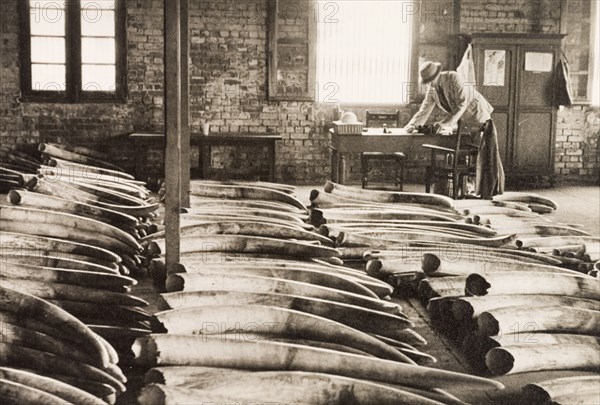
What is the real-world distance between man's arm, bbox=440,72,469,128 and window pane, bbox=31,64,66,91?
17.3 feet

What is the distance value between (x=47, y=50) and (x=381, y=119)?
15.5 feet

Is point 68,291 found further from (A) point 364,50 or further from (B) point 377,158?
(A) point 364,50

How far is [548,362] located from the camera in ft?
11.7

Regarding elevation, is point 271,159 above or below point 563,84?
below

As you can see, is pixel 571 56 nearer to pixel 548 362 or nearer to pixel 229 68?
pixel 229 68

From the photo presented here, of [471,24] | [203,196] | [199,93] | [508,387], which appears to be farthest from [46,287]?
[471,24]

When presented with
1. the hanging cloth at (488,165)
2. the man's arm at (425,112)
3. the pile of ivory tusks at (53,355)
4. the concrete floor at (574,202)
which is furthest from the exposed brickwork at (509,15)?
the pile of ivory tusks at (53,355)

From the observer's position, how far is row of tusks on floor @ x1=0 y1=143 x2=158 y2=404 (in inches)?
118

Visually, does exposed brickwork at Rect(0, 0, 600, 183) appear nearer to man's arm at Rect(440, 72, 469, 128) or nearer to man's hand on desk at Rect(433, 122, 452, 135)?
man's arm at Rect(440, 72, 469, 128)

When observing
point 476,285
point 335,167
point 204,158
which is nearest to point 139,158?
point 204,158

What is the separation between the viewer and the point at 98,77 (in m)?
11.4

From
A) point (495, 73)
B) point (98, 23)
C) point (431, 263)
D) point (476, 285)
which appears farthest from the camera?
point (495, 73)

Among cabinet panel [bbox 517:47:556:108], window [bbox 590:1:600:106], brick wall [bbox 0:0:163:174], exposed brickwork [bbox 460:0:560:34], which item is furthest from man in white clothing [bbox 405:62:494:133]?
brick wall [bbox 0:0:163:174]

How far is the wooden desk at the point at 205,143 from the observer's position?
10.7 metres
